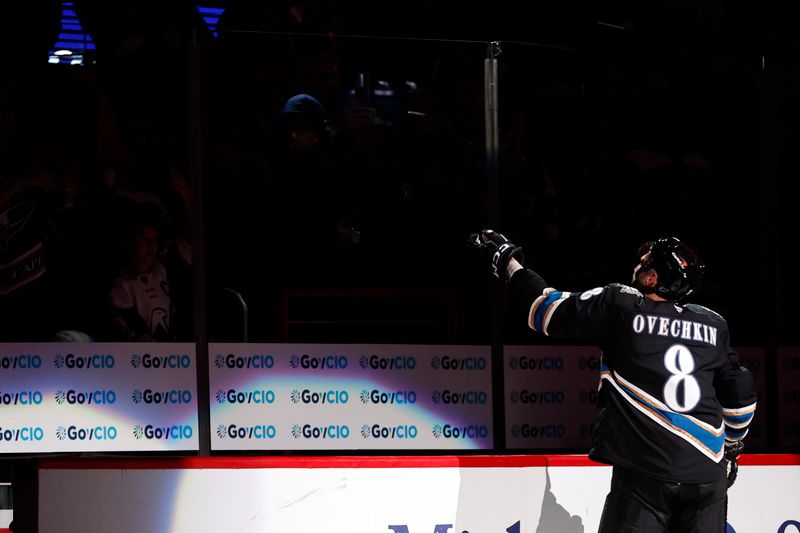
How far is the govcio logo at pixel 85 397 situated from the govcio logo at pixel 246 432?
55 centimetres

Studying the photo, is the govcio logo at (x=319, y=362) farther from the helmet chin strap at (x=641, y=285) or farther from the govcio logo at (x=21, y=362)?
the helmet chin strap at (x=641, y=285)

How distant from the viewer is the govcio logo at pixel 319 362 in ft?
19.1

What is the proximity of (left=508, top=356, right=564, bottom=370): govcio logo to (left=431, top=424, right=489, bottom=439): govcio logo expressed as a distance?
0.37 m

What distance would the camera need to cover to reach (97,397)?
5.55 m

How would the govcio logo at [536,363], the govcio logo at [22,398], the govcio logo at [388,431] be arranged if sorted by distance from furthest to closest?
the govcio logo at [536,363] < the govcio logo at [388,431] < the govcio logo at [22,398]

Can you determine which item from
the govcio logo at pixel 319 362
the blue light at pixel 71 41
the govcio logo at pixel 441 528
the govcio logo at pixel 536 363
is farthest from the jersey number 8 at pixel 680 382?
the blue light at pixel 71 41

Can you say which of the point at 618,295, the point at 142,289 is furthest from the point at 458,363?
the point at 142,289

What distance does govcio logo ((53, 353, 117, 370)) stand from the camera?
5.51 meters

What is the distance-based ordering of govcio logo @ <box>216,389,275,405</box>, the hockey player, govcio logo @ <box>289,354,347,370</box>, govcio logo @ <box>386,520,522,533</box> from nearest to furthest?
the hockey player → govcio logo @ <box>386,520,522,533</box> → govcio logo @ <box>216,389,275,405</box> → govcio logo @ <box>289,354,347,370</box>

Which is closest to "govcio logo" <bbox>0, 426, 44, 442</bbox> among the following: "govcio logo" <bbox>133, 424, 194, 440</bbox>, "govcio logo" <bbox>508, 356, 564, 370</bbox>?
"govcio logo" <bbox>133, 424, 194, 440</bbox>

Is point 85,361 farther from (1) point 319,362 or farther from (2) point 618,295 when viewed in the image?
(2) point 618,295

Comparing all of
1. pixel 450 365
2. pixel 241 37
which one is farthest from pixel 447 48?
pixel 450 365

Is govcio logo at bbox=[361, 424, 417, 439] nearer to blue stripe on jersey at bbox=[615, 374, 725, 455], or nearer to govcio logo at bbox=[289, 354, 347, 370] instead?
govcio logo at bbox=[289, 354, 347, 370]

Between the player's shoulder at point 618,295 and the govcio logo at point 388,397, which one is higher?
the player's shoulder at point 618,295
